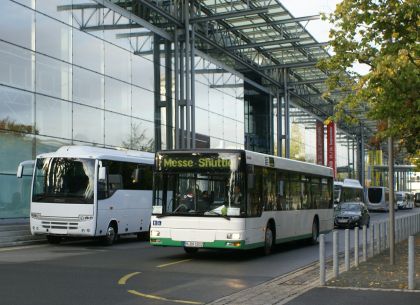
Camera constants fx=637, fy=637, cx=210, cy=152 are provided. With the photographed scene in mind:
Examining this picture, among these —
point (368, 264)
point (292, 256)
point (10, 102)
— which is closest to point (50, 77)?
point (10, 102)

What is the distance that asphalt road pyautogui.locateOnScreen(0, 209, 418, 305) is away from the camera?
31.9 ft

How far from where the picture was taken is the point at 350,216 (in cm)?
3303

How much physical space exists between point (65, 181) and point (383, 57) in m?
11.0

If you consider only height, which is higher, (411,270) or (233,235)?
(233,235)

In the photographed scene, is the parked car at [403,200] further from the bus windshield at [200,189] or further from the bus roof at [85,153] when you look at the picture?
the bus windshield at [200,189]

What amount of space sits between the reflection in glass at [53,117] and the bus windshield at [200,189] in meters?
12.9

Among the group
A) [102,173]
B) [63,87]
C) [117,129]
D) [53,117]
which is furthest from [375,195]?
[102,173]

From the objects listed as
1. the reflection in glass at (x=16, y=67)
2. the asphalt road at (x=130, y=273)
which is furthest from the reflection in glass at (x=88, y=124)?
the asphalt road at (x=130, y=273)

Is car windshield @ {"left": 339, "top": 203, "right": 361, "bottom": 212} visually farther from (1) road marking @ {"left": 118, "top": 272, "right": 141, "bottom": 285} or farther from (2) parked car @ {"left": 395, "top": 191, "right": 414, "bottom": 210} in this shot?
(2) parked car @ {"left": 395, "top": 191, "right": 414, "bottom": 210}

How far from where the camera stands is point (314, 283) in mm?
11148

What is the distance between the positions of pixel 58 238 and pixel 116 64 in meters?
13.5

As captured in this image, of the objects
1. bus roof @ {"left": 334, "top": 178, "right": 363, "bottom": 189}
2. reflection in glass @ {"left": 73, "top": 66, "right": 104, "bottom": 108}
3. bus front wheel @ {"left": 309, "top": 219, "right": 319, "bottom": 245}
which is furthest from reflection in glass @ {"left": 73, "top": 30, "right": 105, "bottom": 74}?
bus roof @ {"left": 334, "top": 178, "right": 363, "bottom": 189}

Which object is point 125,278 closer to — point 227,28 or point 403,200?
point 227,28

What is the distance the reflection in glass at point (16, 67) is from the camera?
25078 mm
